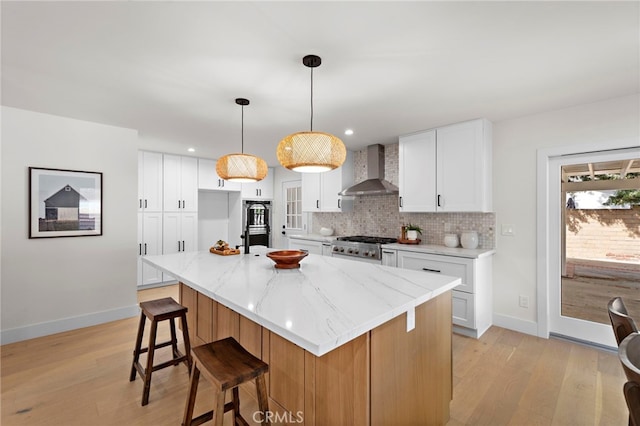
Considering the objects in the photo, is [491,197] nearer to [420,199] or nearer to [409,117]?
[420,199]

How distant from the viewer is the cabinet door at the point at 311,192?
5031 millimetres

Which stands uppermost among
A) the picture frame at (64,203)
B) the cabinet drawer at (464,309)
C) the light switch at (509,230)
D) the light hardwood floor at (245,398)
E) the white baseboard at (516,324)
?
the picture frame at (64,203)

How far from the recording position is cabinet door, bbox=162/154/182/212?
5.01 m

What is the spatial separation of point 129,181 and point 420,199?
3.62 meters

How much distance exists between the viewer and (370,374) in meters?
1.29

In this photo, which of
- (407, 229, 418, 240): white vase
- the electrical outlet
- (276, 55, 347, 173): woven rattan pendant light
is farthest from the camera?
(407, 229, 418, 240): white vase

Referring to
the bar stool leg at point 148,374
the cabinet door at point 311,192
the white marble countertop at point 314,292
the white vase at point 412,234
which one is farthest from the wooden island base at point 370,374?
Result: the cabinet door at point 311,192

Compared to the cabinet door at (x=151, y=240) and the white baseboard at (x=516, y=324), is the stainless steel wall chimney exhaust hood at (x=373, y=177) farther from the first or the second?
the cabinet door at (x=151, y=240)

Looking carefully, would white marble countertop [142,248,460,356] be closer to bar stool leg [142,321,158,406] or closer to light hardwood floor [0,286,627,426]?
bar stool leg [142,321,158,406]

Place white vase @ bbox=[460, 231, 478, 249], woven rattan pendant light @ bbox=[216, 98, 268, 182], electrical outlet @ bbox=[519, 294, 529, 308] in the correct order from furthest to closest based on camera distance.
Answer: white vase @ bbox=[460, 231, 478, 249], electrical outlet @ bbox=[519, 294, 529, 308], woven rattan pendant light @ bbox=[216, 98, 268, 182]

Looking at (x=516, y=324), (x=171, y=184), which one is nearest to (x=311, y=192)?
(x=171, y=184)

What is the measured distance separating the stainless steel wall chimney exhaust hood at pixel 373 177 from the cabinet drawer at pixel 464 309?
160cm

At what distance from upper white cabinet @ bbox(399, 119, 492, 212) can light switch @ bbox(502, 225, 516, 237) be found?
0.27 metres

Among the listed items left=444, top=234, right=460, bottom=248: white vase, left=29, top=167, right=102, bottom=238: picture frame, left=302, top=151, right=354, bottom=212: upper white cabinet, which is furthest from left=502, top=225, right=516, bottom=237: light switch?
left=29, top=167, right=102, bottom=238: picture frame
